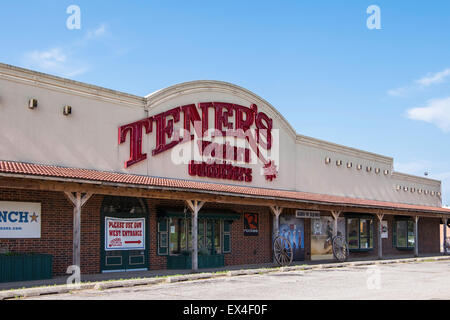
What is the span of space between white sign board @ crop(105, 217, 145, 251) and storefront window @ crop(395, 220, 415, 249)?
21.5 metres

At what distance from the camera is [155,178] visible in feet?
68.2

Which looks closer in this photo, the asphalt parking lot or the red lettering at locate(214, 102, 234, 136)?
the asphalt parking lot

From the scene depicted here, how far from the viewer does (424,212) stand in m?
34.1

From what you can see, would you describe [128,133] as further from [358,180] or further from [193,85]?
[358,180]

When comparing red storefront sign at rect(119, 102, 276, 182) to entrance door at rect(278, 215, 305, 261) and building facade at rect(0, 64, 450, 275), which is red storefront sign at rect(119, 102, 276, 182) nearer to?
building facade at rect(0, 64, 450, 275)

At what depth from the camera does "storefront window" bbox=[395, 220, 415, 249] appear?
36.4 meters

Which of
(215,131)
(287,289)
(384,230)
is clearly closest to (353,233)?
(384,230)

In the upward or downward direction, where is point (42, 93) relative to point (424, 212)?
upward

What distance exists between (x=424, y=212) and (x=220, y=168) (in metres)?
16.1

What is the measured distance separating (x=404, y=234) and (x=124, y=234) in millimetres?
23376

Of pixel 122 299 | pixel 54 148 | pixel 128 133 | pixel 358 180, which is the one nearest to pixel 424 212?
pixel 358 180

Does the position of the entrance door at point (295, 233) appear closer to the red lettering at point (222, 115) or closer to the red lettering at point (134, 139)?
the red lettering at point (222, 115)

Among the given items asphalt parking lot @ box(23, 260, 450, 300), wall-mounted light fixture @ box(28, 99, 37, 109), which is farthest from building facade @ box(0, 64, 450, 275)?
asphalt parking lot @ box(23, 260, 450, 300)

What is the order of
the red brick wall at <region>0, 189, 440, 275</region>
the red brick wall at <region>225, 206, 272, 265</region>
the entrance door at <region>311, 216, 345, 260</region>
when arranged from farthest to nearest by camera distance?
the entrance door at <region>311, 216, 345, 260</region>, the red brick wall at <region>225, 206, 272, 265</region>, the red brick wall at <region>0, 189, 440, 275</region>
